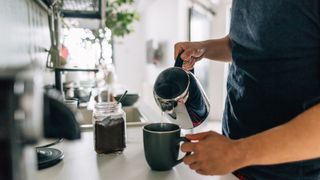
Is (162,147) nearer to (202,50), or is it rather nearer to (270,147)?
(270,147)

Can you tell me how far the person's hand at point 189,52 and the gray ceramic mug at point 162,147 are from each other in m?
0.25

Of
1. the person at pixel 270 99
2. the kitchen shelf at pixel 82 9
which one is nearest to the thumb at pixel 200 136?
the person at pixel 270 99

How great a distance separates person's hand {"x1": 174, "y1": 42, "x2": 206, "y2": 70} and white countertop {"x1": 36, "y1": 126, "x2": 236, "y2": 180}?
0.94 ft

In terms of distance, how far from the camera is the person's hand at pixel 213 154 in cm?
48

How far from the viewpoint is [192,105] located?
0.68 m

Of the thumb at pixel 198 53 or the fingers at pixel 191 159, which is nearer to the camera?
the fingers at pixel 191 159

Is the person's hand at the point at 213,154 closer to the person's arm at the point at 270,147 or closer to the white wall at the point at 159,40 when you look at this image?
the person's arm at the point at 270,147

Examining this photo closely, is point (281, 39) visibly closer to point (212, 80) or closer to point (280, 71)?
point (280, 71)

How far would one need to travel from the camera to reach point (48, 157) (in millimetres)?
681

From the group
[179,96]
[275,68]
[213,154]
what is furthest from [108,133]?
[275,68]

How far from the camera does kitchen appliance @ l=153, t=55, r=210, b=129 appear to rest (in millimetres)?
654

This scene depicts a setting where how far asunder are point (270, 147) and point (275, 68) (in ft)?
0.70

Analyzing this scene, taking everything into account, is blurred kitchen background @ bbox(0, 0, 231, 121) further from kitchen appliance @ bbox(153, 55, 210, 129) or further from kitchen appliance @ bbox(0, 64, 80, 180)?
kitchen appliance @ bbox(153, 55, 210, 129)

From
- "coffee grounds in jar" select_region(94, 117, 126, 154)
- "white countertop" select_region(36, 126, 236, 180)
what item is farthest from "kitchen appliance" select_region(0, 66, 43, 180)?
"coffee grounds in jar" select_region(94, 117, 126, 154)
